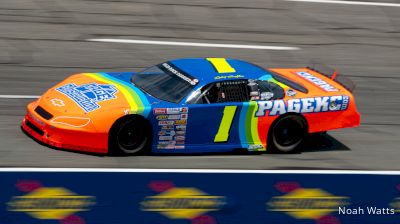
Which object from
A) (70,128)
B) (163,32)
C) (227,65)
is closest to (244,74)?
(227,65)

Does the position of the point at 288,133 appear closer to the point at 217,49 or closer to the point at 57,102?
the point at 57,102

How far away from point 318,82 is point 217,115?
Answer: 200 centimetres

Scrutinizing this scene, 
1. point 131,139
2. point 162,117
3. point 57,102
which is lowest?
point 131,139

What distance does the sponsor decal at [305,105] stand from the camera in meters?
10.2

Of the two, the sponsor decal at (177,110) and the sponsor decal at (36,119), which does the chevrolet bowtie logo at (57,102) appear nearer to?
the sponsor decal at (36,119)

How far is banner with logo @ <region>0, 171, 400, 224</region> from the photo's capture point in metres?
7.16

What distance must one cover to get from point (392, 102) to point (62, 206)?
7.58 meters

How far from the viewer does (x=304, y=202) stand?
25.3ft

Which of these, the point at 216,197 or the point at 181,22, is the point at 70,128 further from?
the point at 181,22

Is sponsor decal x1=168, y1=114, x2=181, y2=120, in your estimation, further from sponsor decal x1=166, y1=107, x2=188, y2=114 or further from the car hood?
the car hood

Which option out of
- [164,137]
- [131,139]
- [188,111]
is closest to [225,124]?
[188,111]

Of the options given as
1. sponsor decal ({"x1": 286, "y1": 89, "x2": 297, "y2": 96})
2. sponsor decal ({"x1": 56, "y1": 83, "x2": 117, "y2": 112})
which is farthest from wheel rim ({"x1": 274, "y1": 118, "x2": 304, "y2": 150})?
sponsor decal ({"x1": 56, "y1": 83, "x2": 117, "y2": 112})

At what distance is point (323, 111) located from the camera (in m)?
10.6

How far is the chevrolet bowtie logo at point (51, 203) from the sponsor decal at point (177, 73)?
3.18 m
